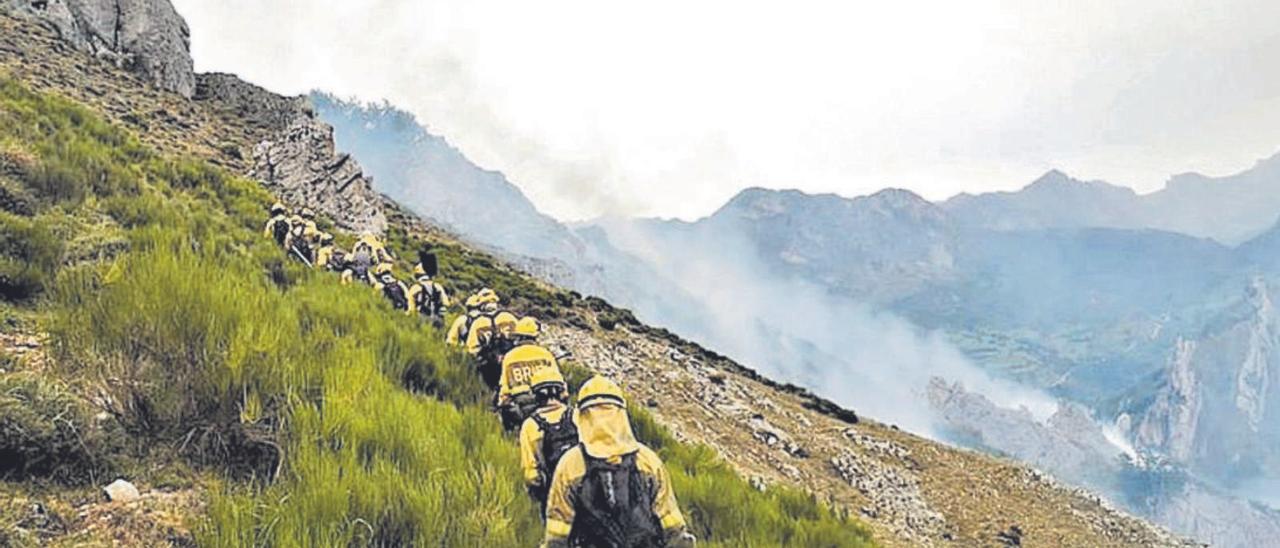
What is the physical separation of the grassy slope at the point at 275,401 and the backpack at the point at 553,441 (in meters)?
0.21

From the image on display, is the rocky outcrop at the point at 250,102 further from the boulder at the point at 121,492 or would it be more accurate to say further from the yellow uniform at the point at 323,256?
the boulder at the point at 121,492

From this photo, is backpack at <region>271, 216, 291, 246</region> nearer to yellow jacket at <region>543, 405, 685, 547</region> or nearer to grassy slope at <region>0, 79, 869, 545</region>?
grassy slope at <region>0, 79, 869, 545</region>

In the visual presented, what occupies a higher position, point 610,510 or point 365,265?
point 365,265

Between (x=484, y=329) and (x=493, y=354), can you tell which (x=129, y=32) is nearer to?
(x=484, y=329)

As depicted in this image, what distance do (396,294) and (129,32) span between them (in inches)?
1657

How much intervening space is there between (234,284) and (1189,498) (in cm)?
22656

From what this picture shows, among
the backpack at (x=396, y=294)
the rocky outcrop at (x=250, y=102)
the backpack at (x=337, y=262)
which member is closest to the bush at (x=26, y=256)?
the backpack at (x=396, y=294)

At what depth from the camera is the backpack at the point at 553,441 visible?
14.0ft

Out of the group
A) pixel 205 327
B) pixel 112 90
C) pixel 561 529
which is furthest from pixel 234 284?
pixel 112 90

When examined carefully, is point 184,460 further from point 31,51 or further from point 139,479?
point 31,51

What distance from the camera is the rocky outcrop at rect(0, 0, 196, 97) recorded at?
38.5m

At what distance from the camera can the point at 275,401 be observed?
12.8 ft

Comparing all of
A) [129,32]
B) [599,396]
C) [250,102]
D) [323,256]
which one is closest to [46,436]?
[599,396]

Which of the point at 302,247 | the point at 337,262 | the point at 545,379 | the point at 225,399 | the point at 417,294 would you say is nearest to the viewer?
the point at 225,399
